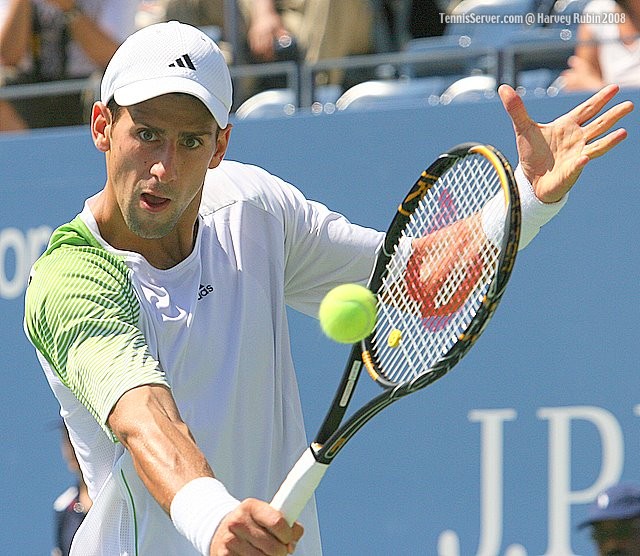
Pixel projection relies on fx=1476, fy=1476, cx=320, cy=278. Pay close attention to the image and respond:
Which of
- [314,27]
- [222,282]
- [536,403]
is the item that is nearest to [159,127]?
[222,282]

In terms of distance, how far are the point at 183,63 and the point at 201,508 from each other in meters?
0.92

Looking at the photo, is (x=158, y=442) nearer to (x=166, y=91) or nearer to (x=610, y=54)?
(x=166, y=91)

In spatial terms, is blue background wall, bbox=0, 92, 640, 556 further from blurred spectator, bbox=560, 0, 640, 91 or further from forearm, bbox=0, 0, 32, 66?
forearm, bbox=0, 0, 32, 66

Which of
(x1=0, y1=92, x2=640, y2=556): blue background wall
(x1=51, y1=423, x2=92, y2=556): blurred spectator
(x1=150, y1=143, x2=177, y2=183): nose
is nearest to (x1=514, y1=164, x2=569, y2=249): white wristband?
(x1=150, y1=143, x2=177, y2=183): nose

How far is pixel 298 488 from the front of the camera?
245 cm

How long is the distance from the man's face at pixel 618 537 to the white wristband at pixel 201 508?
1586 millimetres

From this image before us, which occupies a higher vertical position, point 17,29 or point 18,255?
point 17,29

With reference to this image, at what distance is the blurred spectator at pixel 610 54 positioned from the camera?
4.96 metres

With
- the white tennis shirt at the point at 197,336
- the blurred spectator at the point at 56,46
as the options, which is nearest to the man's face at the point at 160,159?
the white tennis shirt at the point at 197,336

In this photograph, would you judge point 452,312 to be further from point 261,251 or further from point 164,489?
point 164,489

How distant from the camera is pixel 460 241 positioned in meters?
3.12

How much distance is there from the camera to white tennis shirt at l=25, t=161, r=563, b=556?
2809 millimetres

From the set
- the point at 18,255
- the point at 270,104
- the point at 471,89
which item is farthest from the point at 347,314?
the point at 18,255

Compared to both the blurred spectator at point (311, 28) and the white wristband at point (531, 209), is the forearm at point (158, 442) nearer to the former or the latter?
the white wristband at point (531, 209)
